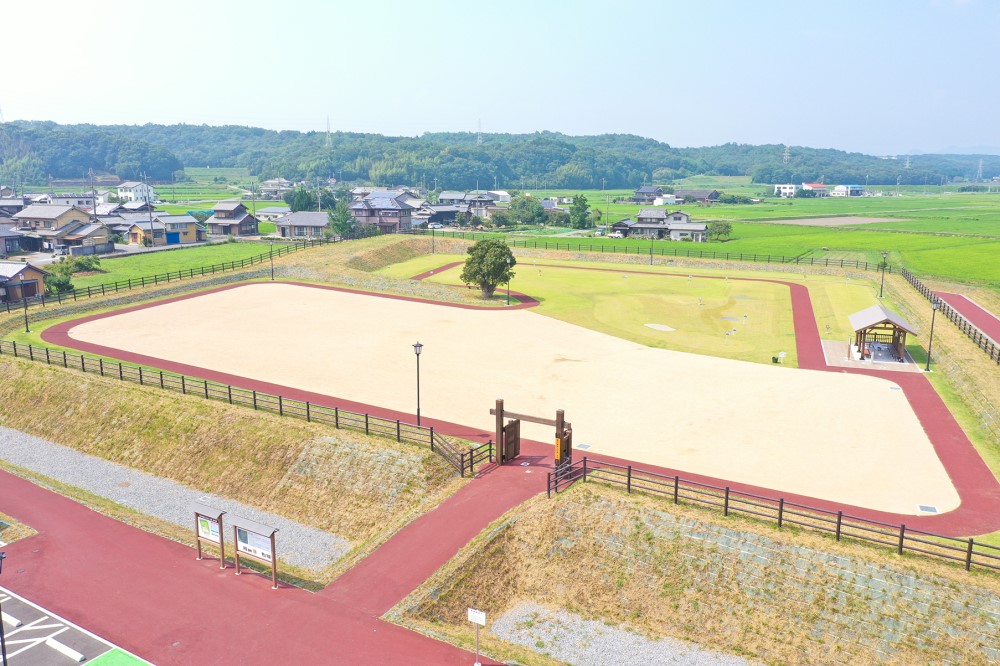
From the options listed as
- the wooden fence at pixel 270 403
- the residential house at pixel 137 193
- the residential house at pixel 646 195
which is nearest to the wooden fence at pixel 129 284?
the wooden fence at pixel 270 403

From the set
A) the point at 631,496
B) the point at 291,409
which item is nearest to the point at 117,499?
the point at 291,409

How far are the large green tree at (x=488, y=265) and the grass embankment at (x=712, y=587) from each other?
37.7m

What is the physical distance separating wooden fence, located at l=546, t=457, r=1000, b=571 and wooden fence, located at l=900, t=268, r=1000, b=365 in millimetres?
22945

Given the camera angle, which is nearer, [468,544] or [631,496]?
[468,544]

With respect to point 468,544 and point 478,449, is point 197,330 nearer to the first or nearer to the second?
point 478,449

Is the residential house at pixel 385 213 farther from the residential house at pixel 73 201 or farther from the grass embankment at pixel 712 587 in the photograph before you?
the grass embankment at pixel 712 587

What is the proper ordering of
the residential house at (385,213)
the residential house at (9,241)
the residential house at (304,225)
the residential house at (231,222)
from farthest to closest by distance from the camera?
the residential house at (385,213)
the residential house at (231,222)
the residential house at (304,225)
the residential house at (9,241)

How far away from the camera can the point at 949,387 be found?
35188 mm

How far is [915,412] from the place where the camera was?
1246 inches

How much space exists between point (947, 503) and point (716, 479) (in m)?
7.34

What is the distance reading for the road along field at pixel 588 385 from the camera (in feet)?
83.9

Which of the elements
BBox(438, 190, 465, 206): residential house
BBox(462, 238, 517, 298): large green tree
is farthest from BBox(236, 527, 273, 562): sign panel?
BBox(438, 190, 465, 206): residential house

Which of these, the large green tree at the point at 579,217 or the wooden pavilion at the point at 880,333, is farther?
the large green tree at the point at 579,217

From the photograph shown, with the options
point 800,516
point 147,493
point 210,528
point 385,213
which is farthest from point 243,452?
point 385,213
